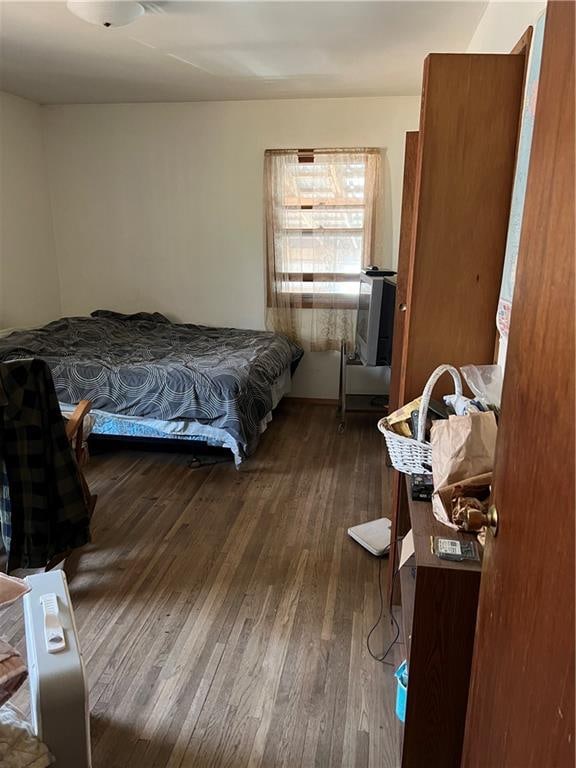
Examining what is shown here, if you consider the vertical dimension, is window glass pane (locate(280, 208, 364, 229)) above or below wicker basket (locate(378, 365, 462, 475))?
above

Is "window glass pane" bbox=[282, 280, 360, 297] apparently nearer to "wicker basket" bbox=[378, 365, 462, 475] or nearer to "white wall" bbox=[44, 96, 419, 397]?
"white wall" bbox=[44, 96, 419, 397]

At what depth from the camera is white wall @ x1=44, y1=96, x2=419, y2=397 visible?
4082 mm

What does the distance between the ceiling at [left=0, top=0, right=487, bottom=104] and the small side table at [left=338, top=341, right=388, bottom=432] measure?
1.94 meters

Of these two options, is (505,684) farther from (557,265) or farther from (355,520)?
(355,520)

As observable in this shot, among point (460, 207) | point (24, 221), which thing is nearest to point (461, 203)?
point (460, 207)

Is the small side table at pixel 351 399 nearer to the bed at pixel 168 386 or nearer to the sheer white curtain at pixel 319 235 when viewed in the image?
the sheer white curtain at pixel 319 235

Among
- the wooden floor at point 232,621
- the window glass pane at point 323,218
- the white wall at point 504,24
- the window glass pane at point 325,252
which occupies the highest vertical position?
the white wall at point 504,24

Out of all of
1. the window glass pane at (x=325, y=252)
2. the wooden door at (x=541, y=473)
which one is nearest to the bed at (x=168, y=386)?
the window glass pane at (x=325, y=252)

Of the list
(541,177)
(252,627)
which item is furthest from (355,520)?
(541,177)

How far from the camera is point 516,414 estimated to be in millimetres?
820

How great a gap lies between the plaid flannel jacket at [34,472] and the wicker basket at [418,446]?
1.26 metres

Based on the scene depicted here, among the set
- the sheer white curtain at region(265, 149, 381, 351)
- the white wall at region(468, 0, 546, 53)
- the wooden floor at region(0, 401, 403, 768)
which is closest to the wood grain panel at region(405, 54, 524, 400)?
the white wall at region(468, 0, 546, 53)

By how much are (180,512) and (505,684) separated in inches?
85.3

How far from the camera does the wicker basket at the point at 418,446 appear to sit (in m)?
1.43
